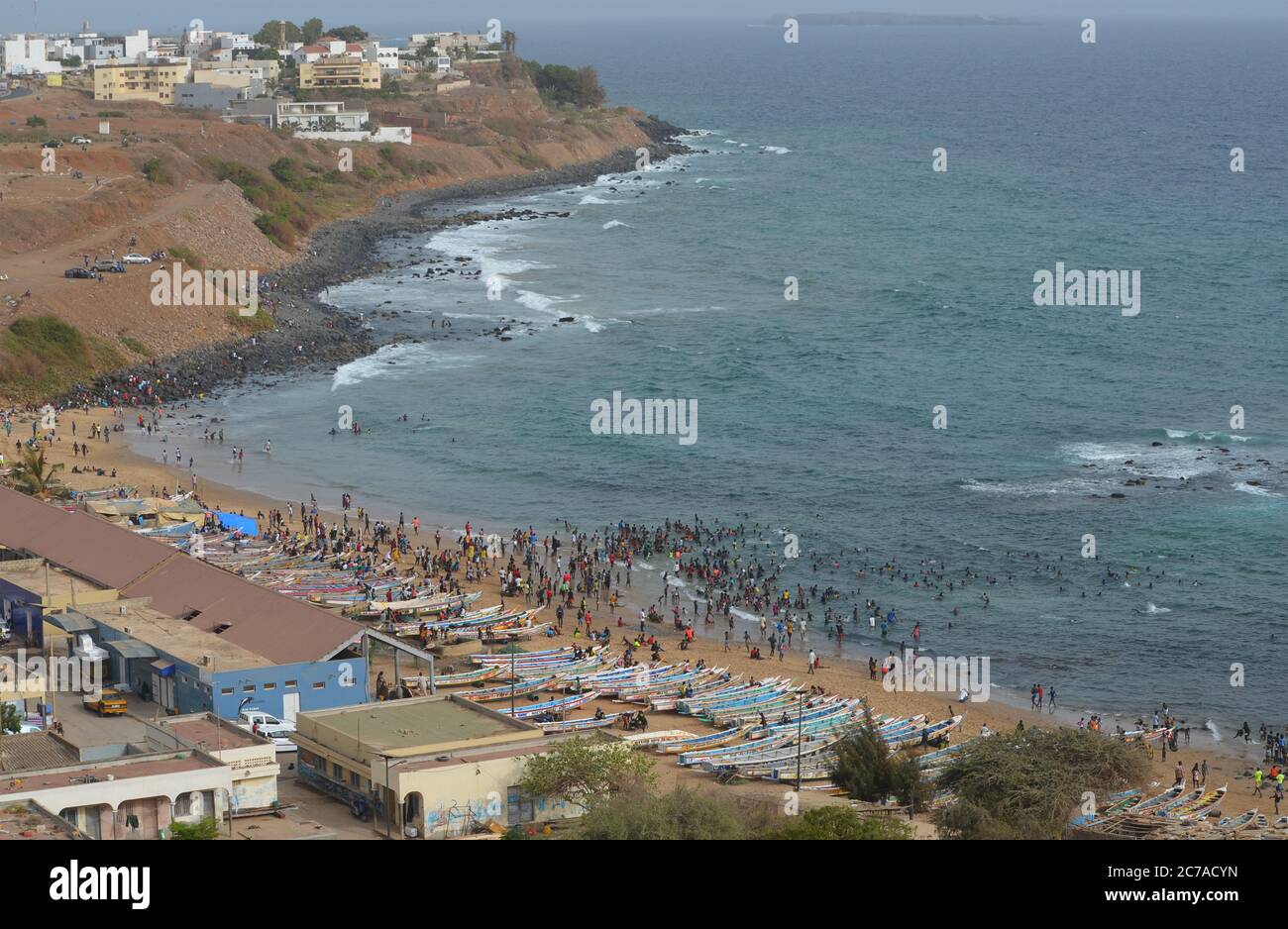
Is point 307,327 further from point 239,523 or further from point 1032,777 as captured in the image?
point 1032,777

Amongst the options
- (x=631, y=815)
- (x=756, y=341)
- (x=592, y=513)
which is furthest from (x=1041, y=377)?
(x=631, y=815)

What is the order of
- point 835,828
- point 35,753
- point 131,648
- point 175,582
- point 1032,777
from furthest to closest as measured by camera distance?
point 175,582 < point 131,648 < point 1032,777 < point 35,753 < point 835,828

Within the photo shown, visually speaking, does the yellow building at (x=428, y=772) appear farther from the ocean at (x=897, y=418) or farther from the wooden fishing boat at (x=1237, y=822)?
the ocean at (x=897, y=418)

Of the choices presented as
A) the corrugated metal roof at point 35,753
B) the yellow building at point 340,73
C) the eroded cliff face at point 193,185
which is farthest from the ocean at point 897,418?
the yellow building at point 340,73

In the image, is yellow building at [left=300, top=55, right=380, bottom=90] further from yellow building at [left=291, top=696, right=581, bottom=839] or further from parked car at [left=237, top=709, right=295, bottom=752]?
yellow building at [left=291, top=696, right=581, bottom=839]

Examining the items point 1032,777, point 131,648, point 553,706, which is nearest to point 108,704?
point 131,648

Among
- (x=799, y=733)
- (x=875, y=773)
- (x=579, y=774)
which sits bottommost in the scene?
(x=799, y=733)
